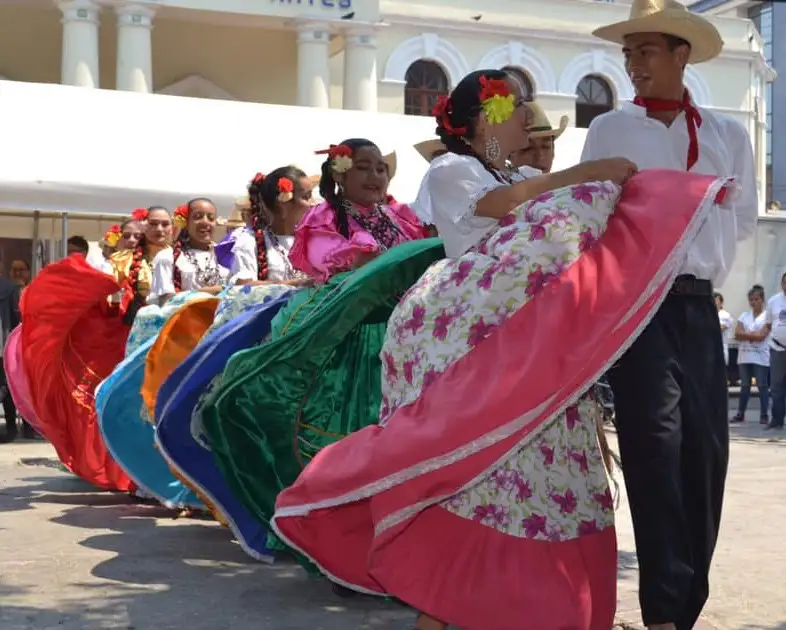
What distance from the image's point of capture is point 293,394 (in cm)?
476

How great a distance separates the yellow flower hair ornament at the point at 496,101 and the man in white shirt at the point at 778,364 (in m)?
10.4

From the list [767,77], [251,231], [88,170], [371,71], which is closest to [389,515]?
[251,231]

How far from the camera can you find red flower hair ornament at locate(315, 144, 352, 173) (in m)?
5.36

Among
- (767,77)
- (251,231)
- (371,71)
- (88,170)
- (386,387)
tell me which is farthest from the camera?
(767,77)

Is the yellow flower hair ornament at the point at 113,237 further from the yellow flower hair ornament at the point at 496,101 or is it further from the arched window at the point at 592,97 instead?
the arched window at the point at 592,97

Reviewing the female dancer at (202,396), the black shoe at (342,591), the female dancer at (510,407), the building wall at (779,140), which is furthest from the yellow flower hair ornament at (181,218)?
the building wall at (779,140)

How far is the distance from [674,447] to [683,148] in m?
0.95

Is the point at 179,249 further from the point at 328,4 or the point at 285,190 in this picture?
the point at 328,4

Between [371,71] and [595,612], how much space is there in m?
22.7

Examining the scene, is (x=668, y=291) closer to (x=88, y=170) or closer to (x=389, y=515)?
(x=389, y=515)

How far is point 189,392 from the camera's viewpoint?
17.5 ft

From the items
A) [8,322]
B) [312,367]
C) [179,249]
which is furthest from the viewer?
[8,322]

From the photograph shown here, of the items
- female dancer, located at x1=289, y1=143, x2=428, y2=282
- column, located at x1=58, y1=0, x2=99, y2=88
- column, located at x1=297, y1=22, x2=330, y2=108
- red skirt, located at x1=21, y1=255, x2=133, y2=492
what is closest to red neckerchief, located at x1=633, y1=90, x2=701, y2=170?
→ female dancer, located at x1=289, y1=143, x2=428, y2=282

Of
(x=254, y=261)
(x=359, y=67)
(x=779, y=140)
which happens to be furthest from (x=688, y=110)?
(x=779, y=140)
